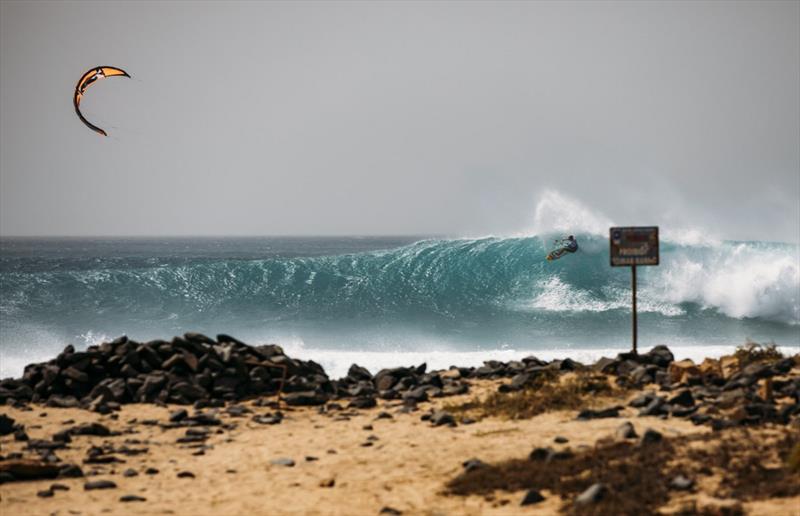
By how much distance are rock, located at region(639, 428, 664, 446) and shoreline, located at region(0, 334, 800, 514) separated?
0.02 metres

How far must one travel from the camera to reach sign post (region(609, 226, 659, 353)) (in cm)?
1493

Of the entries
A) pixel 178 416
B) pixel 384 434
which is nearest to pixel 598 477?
pixel 384 434

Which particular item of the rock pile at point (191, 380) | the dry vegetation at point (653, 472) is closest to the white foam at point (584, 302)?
the rock pile at point (191, 380)

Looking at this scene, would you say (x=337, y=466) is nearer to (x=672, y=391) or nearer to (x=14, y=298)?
(x=672, y=391)

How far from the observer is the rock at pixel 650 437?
7925 mm

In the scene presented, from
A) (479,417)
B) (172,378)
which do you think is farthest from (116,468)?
(479,417)

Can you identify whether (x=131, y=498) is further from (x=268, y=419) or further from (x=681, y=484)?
(x=681, y=484)

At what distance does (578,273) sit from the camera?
31.9m

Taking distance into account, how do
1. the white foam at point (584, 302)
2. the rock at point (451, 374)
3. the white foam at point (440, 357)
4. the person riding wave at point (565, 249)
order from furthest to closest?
the person riding wave at point (565, 249) < the white foam at point (584, 302) < the white foam at point (440, 357) < the rock at point (451, 374)

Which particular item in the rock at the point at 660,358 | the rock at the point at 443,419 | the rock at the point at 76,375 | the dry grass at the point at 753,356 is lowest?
the rock at the point at 443,419

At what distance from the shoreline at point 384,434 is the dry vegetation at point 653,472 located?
0.03m

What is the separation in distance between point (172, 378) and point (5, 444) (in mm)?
2989

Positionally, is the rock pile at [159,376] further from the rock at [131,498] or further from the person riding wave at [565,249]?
the person riding wave at [565,249]

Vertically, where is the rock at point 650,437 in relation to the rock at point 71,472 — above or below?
above
